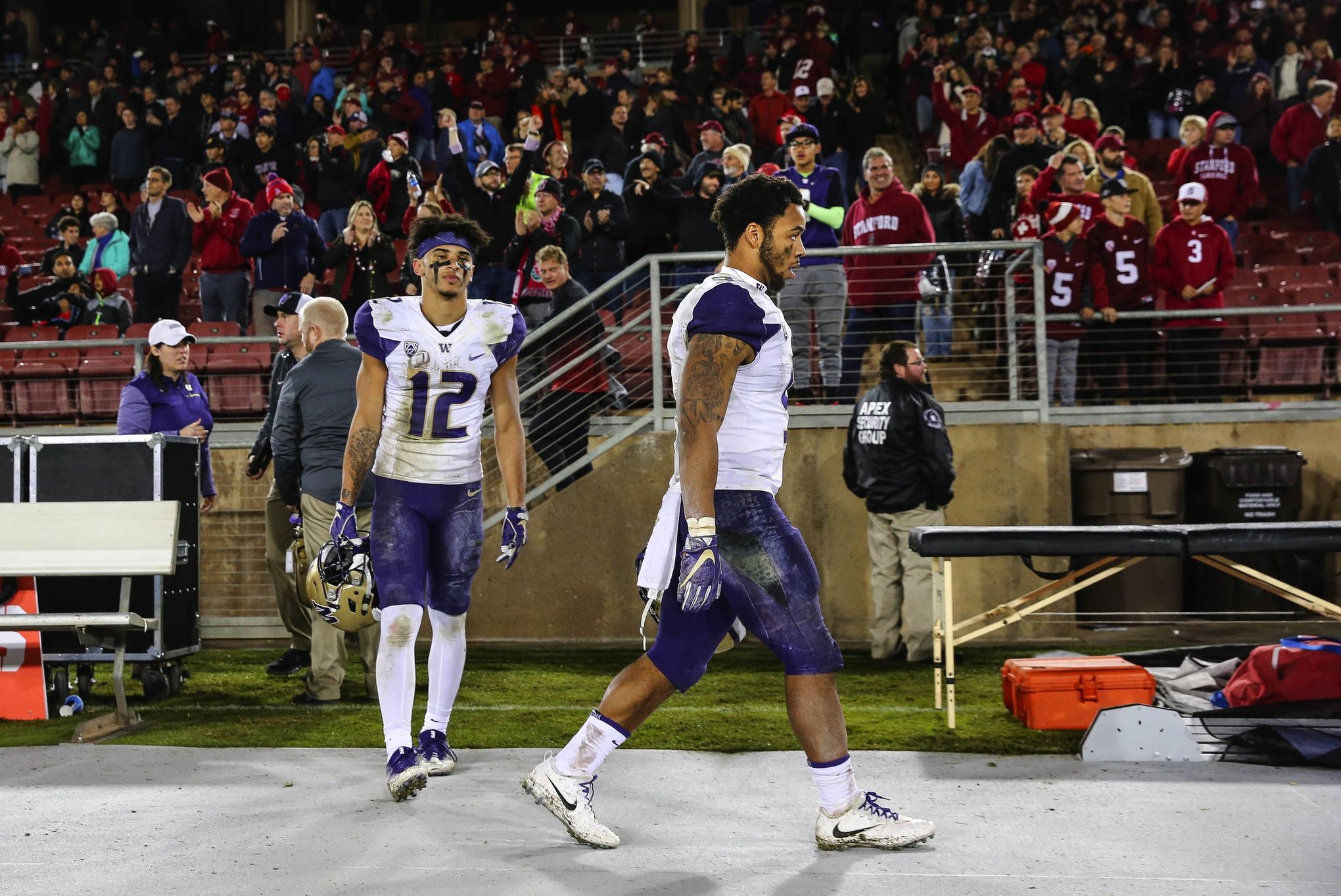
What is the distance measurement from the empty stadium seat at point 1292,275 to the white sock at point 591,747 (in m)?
10.2

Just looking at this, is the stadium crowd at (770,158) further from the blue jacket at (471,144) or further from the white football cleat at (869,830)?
the white football cleat at (869,830)

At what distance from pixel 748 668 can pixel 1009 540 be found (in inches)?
113

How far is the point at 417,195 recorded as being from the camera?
47.0ft

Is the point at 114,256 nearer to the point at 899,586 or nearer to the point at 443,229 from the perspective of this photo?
the point at 899,586

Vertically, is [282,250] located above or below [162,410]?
above

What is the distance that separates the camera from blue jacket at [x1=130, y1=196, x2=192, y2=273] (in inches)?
539

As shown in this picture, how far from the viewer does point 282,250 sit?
42.7ft

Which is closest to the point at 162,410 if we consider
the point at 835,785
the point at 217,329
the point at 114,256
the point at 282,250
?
the point at 217,329

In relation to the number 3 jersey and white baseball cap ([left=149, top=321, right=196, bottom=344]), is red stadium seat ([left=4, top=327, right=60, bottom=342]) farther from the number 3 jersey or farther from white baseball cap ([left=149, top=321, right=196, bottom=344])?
the number 3 jersey

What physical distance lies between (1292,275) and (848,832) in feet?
34.1

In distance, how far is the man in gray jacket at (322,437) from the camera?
752 cm

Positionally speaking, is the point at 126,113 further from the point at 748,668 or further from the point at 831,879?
the point at 831,879

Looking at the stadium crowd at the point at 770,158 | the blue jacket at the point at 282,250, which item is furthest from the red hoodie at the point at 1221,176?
the blue jacket at the point at 282,250

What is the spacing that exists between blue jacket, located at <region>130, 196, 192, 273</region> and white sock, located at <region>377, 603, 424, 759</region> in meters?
9.22
